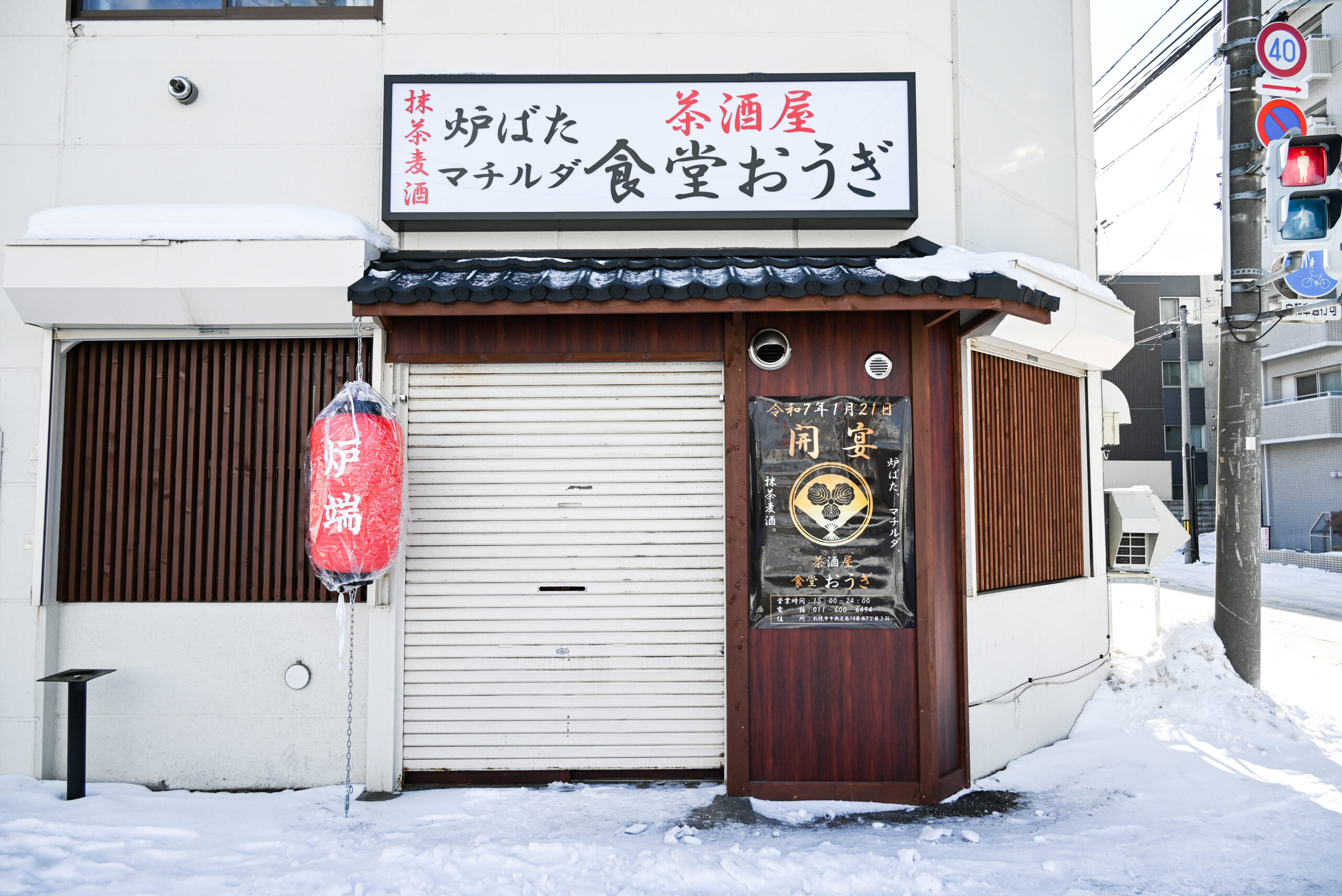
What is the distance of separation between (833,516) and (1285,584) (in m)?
18.1

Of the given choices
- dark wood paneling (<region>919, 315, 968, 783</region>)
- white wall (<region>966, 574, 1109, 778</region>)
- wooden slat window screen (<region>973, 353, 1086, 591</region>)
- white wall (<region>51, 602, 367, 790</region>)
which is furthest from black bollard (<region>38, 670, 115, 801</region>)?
wooden slat window screen (<region>973, 353, 1086, 591</region>)

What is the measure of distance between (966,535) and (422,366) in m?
4.84

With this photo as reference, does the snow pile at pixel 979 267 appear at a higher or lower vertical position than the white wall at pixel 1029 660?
higher

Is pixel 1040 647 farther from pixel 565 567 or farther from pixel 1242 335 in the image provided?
pixel 565 567

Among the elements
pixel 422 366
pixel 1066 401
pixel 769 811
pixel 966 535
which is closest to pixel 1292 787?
pixel 966 535

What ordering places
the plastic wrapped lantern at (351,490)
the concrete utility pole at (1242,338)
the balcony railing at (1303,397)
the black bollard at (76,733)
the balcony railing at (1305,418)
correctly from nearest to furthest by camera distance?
the plastic wrapped lantern at (351,490) < the black bollard at (76,733) < the concrete utility pole at (1242,338) < the balcony railing at (1305,418) < the balcony railing at (1303,397)

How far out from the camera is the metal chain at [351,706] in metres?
5.64

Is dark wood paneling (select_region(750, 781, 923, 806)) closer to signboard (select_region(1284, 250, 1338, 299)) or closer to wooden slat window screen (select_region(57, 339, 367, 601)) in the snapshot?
wooden slat window screen (select_region(57, 339, 367, 601))

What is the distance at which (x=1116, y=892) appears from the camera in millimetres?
4227

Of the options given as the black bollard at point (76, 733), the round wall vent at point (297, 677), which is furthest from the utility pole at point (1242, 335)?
the black bollard at point (76, 733)

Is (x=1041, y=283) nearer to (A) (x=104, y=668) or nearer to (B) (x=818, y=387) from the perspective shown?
(B) (x=818, y=387)

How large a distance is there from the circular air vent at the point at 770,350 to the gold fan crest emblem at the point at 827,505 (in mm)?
913

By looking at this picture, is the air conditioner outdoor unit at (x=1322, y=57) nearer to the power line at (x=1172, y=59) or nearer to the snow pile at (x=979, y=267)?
the power line at (x=1172, y=59)

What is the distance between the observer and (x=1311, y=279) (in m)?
6.77
